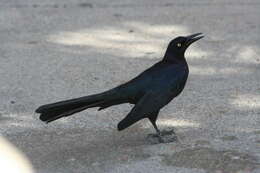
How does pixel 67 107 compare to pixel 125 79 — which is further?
pixel 125 79

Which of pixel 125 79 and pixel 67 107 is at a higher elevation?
pixel 67 107

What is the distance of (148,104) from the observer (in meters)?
5.63

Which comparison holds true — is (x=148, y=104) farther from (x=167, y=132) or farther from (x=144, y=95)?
(x=167, y=132)

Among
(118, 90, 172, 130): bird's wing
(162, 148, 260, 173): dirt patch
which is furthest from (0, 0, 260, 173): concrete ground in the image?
(118, 90, 172, 130): bird's wing

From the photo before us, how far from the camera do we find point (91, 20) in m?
9.79

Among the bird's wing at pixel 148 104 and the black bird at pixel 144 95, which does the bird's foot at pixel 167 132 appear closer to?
the black bird at pixel 144 95

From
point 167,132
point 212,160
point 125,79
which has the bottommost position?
point 125,79

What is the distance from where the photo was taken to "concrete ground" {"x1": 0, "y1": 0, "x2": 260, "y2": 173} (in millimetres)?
5574

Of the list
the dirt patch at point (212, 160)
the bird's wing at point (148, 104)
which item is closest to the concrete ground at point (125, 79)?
the dirt patch at point (212, 160)

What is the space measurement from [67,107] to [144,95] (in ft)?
1.93

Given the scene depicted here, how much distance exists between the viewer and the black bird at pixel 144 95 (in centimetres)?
552

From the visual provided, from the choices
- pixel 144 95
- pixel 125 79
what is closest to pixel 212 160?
pixel 144 95

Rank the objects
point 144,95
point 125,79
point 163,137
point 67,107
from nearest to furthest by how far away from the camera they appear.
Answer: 1. point 67,107
2. point 144,95
3. point 163,137
4. point 125,79

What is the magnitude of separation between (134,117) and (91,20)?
14.7 ft
